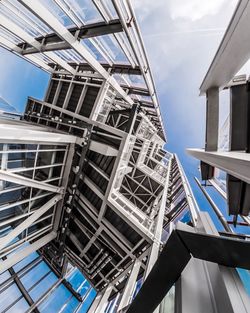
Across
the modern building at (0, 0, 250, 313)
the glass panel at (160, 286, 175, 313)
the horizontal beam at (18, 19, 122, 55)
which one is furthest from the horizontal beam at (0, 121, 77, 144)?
the glass panel at (160, 286, 175, 313)

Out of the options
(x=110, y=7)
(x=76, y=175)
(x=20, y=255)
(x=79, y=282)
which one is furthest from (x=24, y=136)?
(x=79, y=282)

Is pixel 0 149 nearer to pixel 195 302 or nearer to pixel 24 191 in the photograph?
pixel 24 191

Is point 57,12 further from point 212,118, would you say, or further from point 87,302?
point 87,302

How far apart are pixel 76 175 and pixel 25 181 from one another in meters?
2.23

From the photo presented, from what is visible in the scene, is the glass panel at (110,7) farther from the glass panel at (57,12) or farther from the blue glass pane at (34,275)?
the blue glass pane at (34,275)

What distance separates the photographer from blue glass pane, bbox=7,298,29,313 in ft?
23.4

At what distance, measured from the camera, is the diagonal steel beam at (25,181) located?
5.42 metres

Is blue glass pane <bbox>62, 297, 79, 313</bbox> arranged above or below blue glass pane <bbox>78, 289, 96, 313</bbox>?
below

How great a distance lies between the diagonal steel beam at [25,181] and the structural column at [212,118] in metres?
6.16

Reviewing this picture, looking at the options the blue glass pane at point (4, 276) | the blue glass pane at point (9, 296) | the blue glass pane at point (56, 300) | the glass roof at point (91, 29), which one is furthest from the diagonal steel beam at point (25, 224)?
the glass roof at point (91, 29)

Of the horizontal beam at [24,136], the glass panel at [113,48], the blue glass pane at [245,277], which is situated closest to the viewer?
the blue glass pane at [245,277]

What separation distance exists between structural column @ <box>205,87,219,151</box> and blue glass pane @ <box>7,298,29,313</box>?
1043cm

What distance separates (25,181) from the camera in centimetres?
612

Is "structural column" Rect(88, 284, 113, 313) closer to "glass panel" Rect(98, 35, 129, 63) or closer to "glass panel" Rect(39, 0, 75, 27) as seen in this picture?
"glass panel" Rect(98, 35, 129, 63)
